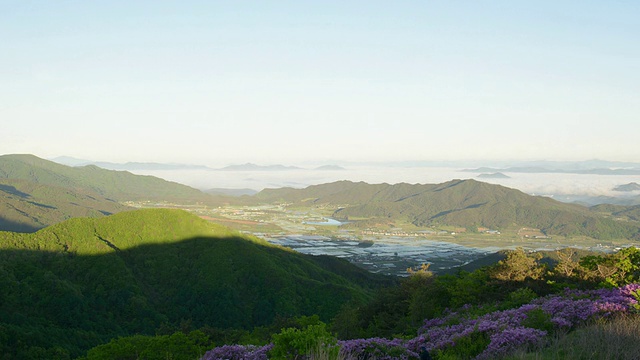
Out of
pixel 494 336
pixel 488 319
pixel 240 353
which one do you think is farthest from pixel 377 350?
pixel 488 319

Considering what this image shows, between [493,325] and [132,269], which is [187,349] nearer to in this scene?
[493,325]

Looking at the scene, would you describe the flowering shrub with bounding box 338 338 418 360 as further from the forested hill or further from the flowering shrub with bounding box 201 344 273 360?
the forested hill

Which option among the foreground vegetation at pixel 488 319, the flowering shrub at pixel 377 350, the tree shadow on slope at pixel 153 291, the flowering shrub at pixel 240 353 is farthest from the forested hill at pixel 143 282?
the flowering shrub at pixel 377 350

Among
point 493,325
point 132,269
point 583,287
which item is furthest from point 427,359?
point 132,269

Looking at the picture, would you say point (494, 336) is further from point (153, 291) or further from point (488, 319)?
point (153, 291)

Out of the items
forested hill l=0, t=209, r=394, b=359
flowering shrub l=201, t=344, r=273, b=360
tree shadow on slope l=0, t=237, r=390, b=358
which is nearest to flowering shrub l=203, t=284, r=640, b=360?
flowering shrub l=201, t=344, r=273, b=360

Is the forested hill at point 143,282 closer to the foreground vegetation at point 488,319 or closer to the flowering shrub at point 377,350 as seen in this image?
the foreground vegetation at point 488,319
